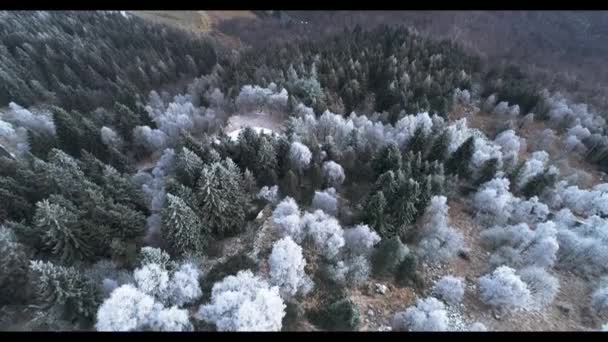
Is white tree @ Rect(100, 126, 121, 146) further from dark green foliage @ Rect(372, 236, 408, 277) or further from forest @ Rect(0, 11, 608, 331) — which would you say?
dark green foliage @ Rect(372, 236, 408, 277)

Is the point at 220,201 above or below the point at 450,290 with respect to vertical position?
above

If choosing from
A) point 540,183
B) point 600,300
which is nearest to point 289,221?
point 600,300

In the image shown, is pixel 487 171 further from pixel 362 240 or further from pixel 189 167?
pixel 189 167

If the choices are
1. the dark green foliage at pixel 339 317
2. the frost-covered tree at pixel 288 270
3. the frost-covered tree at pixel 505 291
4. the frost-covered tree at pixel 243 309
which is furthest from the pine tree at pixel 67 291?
the frost-covered tree at pixel 505 291

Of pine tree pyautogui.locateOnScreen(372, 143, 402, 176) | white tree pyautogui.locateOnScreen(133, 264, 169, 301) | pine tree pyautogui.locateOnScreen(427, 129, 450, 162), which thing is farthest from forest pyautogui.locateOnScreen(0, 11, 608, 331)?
pine tree pyautogui.locateOnScreen(427, 129, 450, 162)

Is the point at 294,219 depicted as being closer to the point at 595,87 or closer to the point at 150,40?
the point at 150,40

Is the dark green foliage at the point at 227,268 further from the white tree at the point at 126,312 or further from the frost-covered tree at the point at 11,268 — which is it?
the frost-covered tree at the point at 11,268

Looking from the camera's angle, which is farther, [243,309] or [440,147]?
[440,147]
